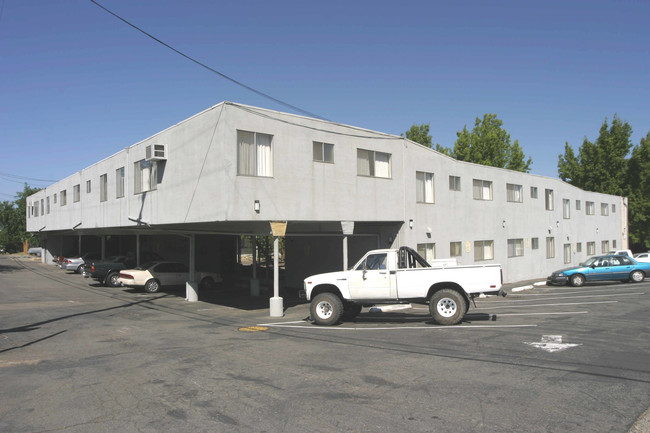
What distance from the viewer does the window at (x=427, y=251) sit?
68.8 feet

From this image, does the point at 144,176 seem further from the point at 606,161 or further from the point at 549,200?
the point at 606,161

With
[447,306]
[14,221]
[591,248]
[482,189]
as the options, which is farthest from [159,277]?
[14,221]

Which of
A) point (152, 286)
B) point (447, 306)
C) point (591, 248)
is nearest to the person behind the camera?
point (447, 306)

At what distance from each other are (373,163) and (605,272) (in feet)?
51.0

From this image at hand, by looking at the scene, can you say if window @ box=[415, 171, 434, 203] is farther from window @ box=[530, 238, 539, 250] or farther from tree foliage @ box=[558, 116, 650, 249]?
tree foliage @ box=[558, 116, 650, 249]

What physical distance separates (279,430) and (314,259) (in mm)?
17746

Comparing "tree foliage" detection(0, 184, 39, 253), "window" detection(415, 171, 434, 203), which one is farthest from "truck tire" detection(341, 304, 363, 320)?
"tree foliage" detection(0, 184, 39, 253)

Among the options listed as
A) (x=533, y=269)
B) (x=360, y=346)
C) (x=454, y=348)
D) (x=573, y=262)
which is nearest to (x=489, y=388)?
(x=454, y=348)

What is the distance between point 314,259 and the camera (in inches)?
912

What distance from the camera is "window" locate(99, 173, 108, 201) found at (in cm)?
2497

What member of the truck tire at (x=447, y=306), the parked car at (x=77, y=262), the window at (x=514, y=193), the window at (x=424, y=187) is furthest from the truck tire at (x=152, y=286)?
the window at (x=514, y=193)

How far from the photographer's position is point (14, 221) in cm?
7881

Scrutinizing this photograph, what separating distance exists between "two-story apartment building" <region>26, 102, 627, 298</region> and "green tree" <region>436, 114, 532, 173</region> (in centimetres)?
1811

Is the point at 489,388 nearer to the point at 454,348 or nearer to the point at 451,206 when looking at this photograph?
the point at 454,348
